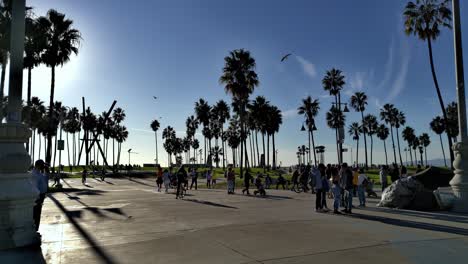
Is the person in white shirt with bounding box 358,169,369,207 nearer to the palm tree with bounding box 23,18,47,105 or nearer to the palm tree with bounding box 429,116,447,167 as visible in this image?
the palm tree with bounding box 23,18,47,105

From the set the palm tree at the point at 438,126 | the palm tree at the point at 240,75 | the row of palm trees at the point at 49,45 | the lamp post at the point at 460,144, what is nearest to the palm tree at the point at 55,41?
the row of palm trees at the point at 49,45

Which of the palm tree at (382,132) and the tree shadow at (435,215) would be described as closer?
the tree shadow at (435,215)

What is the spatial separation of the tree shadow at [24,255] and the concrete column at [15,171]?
252 mm

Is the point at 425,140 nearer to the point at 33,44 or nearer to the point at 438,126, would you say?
the point at 438,126

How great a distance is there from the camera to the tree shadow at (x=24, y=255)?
5.64 m

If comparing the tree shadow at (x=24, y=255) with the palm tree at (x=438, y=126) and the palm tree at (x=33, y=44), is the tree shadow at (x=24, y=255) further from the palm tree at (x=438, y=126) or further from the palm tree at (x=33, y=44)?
the palm tree at (x=438, y=126)

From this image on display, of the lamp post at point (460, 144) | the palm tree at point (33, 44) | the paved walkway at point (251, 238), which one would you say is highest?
the palm tree at point (33, 44)

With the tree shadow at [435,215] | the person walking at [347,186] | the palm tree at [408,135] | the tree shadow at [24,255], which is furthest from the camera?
the palm tree at [408,135]

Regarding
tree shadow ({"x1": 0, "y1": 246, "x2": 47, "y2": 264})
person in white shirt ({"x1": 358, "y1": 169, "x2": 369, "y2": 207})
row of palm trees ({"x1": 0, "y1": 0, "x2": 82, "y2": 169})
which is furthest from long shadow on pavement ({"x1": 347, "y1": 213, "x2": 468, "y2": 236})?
row of palm trees ({"x1": 0, "y1": 0, "x2": 82, "y2": 169})

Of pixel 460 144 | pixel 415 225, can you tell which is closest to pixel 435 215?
pixel 415 225

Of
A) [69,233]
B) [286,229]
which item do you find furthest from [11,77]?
[286,229]

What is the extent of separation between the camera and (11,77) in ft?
24.3

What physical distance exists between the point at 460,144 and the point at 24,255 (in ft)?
44.5

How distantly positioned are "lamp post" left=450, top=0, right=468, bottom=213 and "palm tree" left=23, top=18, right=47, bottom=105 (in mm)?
27365
